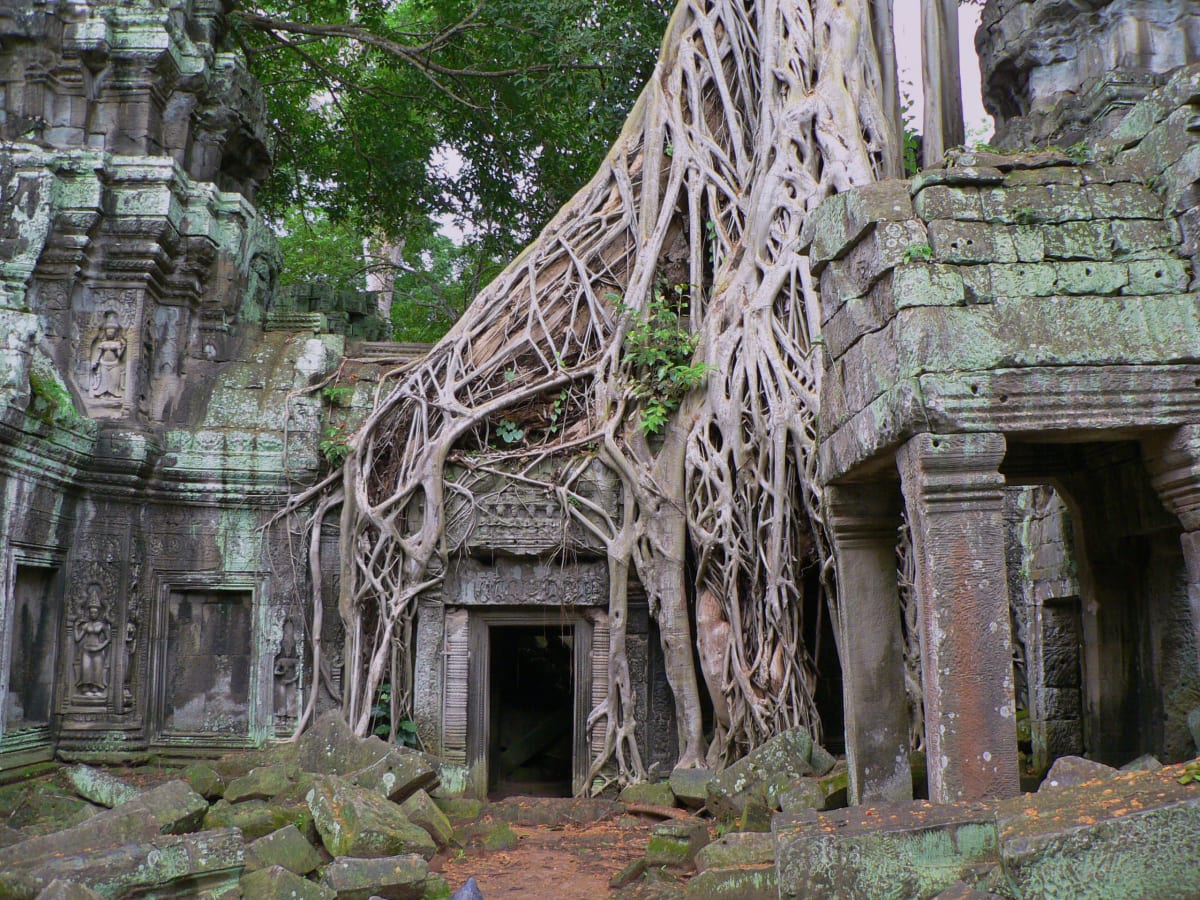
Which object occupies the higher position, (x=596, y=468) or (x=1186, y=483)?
(x=596, y=468)

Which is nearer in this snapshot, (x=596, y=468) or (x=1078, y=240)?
(x=1078, y=240)

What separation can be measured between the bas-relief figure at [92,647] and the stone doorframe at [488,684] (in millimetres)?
2655

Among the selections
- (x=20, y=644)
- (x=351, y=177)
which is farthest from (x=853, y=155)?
(x=351, y=177)

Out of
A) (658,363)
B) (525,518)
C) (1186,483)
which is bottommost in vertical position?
(1186,483)

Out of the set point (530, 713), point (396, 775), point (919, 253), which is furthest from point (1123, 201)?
point (530, 713)

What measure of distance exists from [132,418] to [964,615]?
6.82 metres

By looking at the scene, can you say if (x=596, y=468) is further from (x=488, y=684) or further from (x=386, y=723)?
(x=386, y=723)

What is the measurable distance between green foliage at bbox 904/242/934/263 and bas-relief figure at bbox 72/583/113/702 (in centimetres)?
648

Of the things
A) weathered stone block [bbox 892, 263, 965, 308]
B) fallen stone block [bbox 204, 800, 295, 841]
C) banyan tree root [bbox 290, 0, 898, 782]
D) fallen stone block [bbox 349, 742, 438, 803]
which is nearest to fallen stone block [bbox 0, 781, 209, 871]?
fallen stone block [bbox 204, 800, 295, 841]

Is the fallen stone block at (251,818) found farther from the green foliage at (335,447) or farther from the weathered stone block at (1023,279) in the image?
the weathered stone block at (1023,279)

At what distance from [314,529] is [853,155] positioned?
4.79 meters

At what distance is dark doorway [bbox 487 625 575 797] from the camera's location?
9.09 meters

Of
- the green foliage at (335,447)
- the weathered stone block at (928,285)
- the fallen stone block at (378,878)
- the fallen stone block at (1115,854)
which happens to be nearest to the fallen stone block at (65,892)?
the fallen stone block at (378,878)

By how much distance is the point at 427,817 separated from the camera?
596 cm
